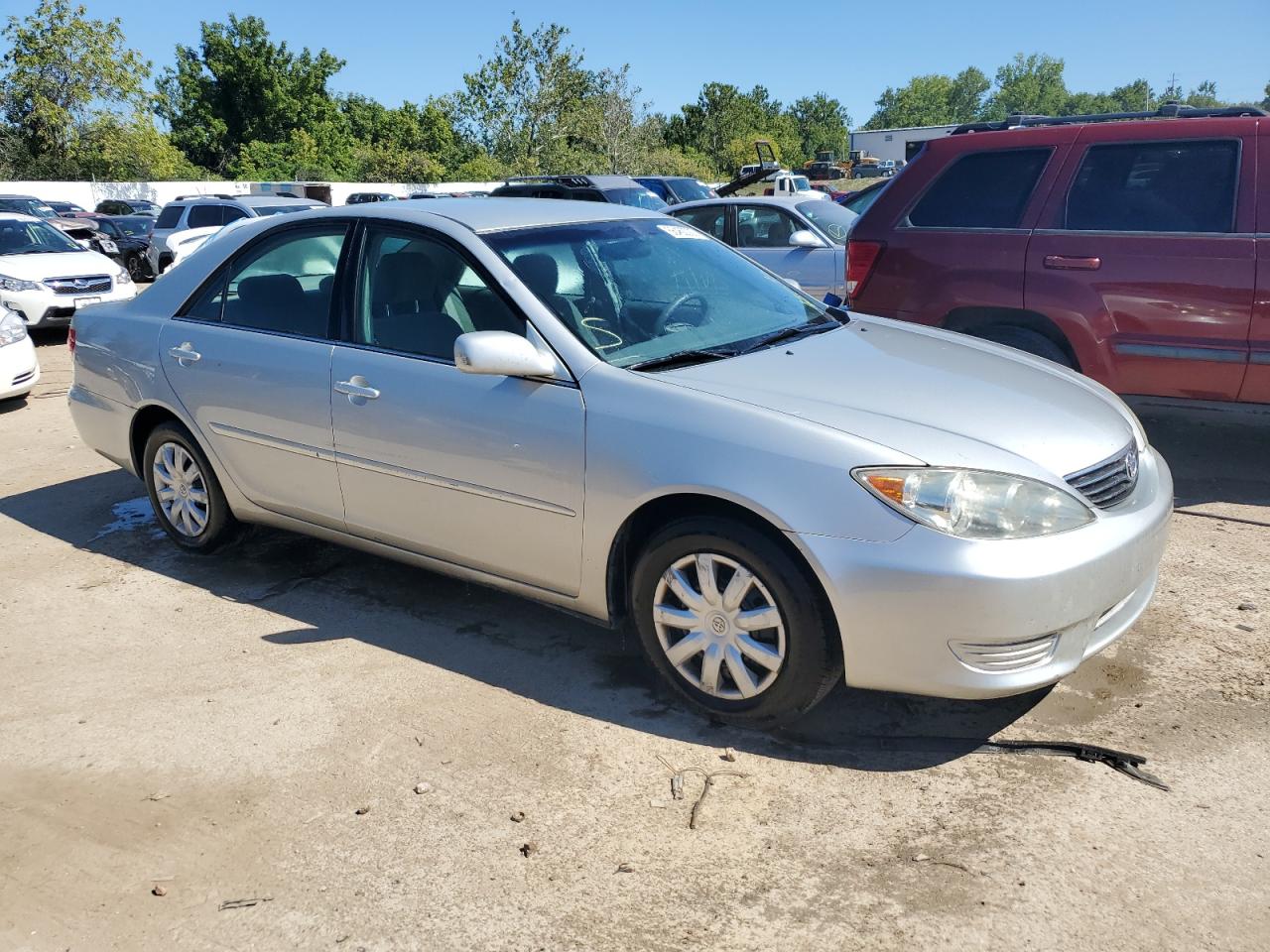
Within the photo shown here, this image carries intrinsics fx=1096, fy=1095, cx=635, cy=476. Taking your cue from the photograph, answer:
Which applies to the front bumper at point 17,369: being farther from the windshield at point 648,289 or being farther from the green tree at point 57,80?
the green tree at point 57,80

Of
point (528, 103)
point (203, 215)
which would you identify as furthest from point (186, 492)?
point (528, 103)

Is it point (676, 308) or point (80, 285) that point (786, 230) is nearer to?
point (676, 308)

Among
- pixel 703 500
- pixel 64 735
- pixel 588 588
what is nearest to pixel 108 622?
pixel 64 735

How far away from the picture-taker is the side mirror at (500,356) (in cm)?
371

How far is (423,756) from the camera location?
3.51 metres

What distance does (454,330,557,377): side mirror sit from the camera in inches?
146

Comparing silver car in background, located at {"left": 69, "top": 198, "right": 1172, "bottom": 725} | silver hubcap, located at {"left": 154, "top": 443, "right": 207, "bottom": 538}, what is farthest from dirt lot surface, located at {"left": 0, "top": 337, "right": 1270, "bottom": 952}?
silver hubcap, located at {"left": 154, "top": 443, "right": 207, "bottom": 538}

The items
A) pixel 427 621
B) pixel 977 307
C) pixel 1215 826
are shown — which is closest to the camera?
pixel 1215 826

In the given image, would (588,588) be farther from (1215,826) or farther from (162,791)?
(1215,826)

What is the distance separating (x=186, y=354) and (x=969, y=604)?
3674mm

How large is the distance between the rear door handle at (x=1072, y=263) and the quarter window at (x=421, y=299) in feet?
11.0

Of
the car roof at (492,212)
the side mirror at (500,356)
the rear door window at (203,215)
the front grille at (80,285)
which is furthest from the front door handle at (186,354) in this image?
the rear door window at (203,215)

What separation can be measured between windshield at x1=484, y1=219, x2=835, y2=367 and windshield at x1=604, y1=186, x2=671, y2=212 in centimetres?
1214

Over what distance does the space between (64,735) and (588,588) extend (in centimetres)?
186
